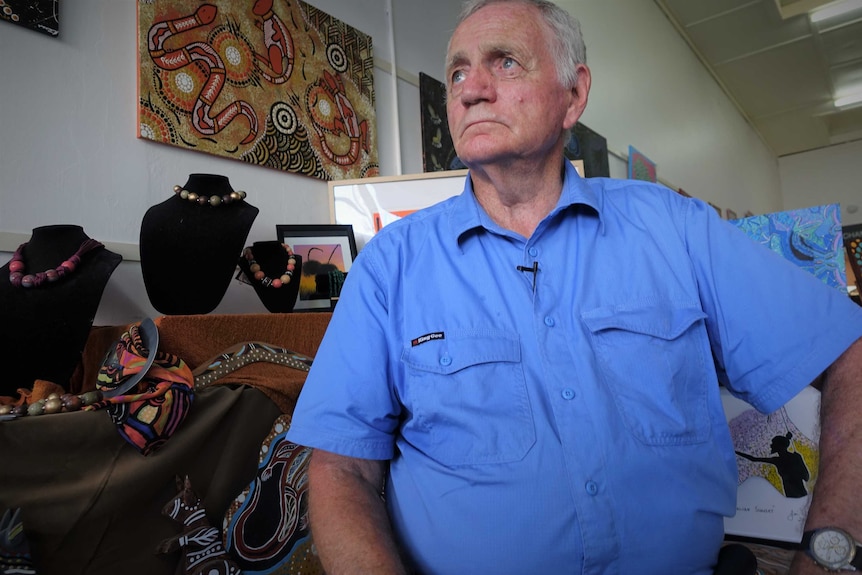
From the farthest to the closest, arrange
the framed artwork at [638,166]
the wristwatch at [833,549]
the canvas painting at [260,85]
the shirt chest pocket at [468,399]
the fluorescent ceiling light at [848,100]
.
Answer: the fluorescent ceiling light at [848,100] < the framed artwork at [638,166] < the canvas painting at [260,85] < the shirt chest pocket at [468,399] < the wristwatch at [833,549]

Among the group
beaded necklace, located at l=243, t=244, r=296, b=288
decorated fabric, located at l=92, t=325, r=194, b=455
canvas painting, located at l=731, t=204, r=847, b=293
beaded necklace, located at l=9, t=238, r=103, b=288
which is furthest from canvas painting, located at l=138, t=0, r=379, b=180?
canvas painting, located at l=731, t=204, r=847, b=293

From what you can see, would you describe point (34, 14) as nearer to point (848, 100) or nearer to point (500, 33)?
point (500, 33)

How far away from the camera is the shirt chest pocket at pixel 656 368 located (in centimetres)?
86

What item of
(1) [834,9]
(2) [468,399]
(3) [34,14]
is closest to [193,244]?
(3) [34,14]

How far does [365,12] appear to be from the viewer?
2531 mm

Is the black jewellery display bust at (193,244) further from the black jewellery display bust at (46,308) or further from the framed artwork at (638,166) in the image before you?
the framed artwork at (638,166)

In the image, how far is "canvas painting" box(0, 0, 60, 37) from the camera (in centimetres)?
139

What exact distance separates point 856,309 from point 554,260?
47cm

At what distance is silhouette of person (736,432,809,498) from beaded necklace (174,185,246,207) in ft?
4.91

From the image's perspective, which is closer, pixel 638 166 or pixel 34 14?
pixel 34 14

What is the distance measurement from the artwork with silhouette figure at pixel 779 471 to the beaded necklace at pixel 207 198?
133cm

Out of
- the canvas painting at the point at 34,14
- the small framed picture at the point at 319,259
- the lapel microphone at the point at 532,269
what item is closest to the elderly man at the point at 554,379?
the lapel microphone at the point at 532,269

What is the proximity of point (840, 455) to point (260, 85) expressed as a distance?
1.90m

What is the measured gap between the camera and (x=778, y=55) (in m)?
6.16
